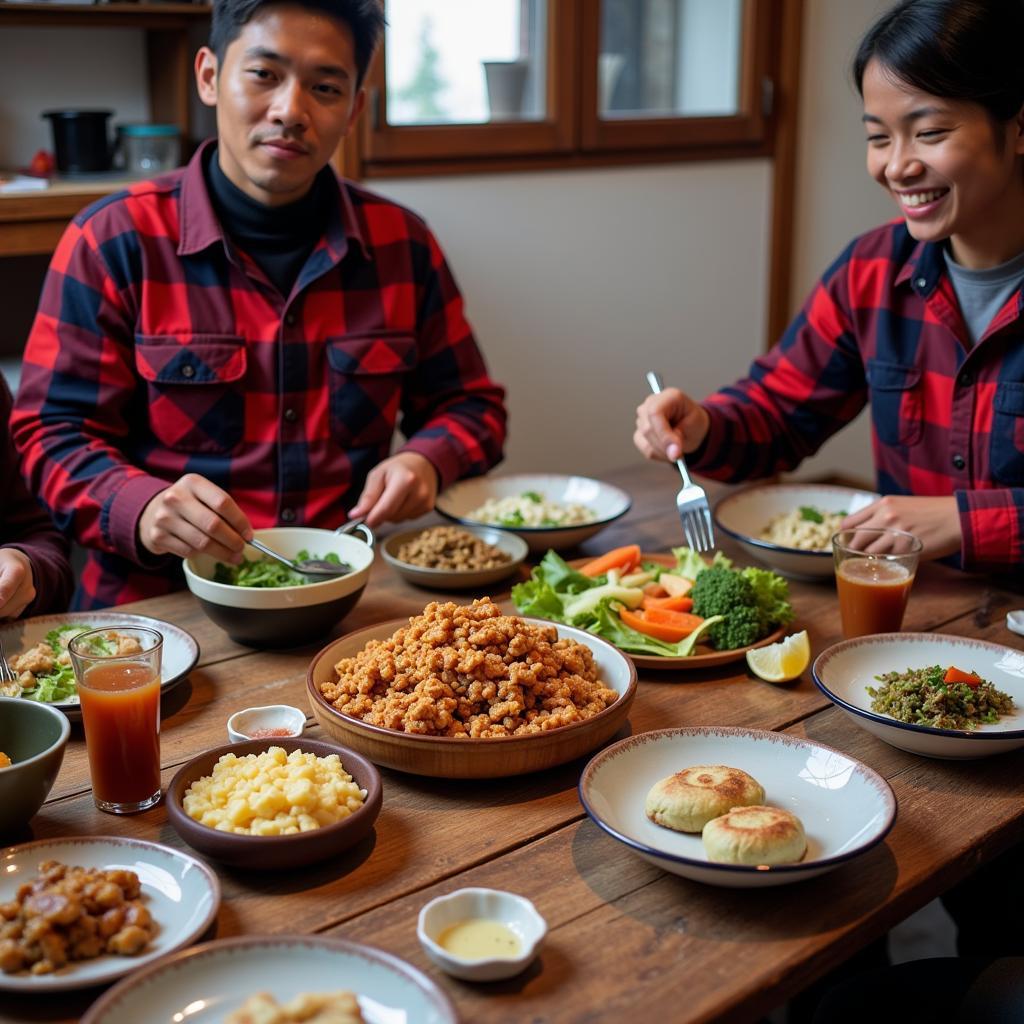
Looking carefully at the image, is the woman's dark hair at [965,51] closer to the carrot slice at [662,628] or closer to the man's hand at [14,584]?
the carrot slice at [662,628]

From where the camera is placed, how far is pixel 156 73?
370 cm

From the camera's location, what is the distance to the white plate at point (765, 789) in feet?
3.84

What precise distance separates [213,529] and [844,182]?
139 inches

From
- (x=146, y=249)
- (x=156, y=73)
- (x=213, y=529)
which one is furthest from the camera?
(x=156, y=73)

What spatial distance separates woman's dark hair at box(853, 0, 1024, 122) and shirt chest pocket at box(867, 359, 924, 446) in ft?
1.65

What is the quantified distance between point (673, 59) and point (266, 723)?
349 centimetres

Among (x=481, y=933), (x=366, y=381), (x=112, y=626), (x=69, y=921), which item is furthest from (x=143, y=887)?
(x=366, y=381)

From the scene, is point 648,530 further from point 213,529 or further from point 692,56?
point 692,56

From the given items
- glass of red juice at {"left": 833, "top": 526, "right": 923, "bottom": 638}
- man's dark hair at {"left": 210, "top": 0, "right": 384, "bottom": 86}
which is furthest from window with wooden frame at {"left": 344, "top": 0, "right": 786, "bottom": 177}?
glass of red juice at {"left": 833, "top": 526, "right": 923, "bottom": 638}

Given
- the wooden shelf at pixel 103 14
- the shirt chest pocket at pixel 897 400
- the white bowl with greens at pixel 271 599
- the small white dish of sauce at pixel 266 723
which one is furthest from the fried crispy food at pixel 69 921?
the wooden shelf at pixel 103 14

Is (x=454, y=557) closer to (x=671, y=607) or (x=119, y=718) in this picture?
(x=671, y=607)

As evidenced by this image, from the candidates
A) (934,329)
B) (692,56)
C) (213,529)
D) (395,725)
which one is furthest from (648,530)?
(692,56)

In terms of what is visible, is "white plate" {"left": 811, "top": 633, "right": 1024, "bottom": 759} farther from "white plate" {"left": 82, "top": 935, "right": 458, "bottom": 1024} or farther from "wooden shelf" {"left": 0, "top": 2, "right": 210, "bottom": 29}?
"wooden shelf" {"left": 0, "top": 2, "right": 210, "bottom": 29}

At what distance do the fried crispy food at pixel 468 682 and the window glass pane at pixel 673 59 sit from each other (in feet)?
9.90
